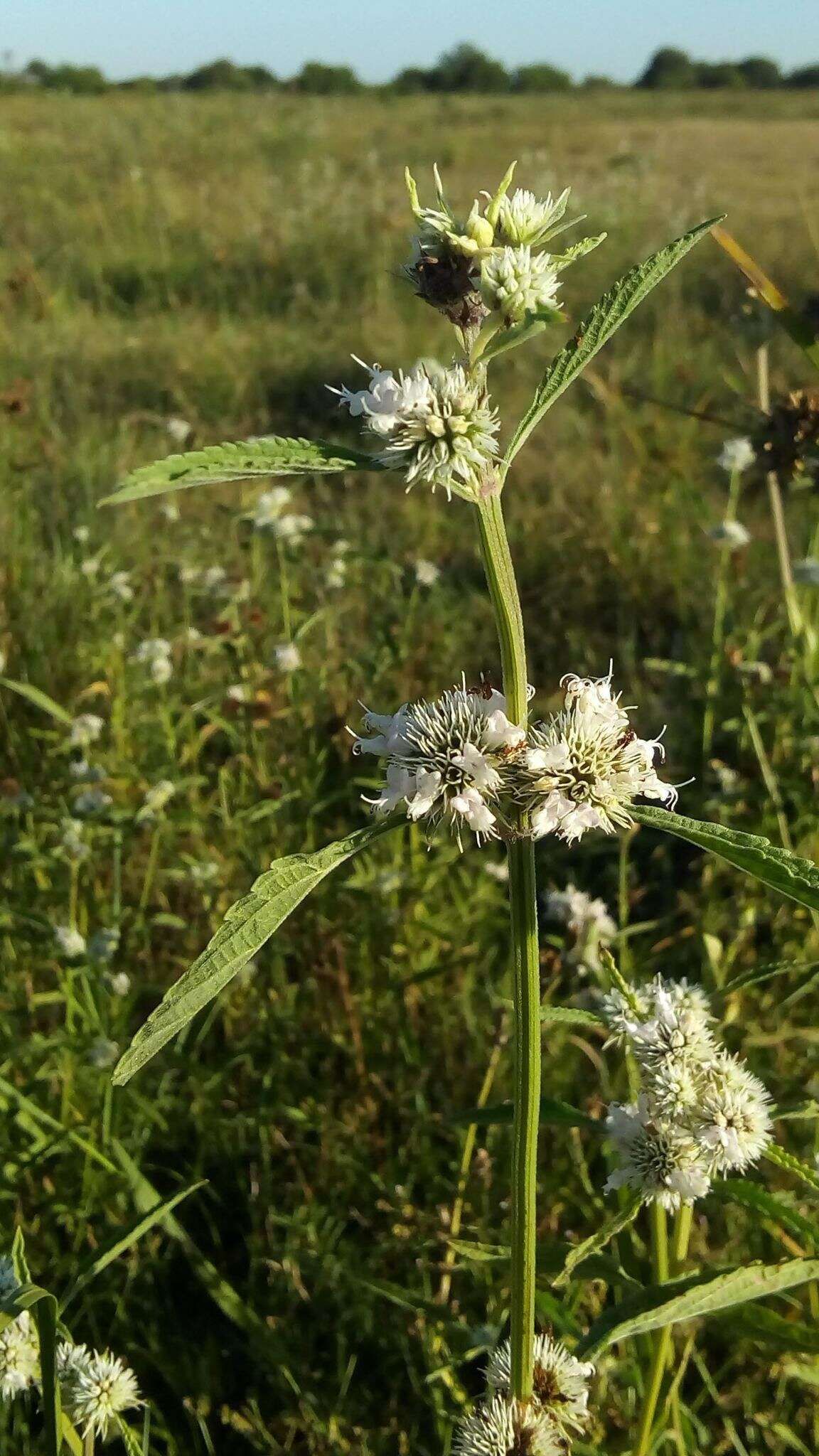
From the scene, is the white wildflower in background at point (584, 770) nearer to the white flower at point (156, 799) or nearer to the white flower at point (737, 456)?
the white flower at point (156, 799)

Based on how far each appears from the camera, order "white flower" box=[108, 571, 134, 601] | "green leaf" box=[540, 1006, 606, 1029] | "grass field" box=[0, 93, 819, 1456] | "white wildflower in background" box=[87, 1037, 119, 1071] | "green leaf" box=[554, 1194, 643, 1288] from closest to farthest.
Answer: "green leaf" box=[554, 1194, 643, 1288] < "green leaf" box=[540, 1006, 606, 1029] < "grass field" box=[0, 93, 819, 1456] < "white wildflower in background" box=[87, 1037, 119, 1071] < "white flower" box=[108, 571, 134, 601]

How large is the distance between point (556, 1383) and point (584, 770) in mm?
509

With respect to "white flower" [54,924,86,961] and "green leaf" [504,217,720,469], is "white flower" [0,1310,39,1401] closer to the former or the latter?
"white flower" [54,924,86,961]

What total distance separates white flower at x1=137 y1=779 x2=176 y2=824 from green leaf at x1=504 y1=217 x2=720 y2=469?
1457 mm

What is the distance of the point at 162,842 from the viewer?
236 centimetres

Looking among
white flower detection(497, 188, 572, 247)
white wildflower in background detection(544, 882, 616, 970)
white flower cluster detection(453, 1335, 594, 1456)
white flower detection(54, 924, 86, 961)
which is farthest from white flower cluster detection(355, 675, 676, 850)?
white flower detection(54, 924, 86, 961)

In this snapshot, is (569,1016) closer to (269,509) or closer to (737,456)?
(269,509)

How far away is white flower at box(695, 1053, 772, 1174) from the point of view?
3.24 ft

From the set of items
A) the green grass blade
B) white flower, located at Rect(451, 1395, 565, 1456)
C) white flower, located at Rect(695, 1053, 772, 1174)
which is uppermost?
white flower, located at Rect(695, 1053, 772, 1174)

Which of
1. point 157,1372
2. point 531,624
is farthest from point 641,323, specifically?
point 157,1372

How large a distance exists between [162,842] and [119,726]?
30cm

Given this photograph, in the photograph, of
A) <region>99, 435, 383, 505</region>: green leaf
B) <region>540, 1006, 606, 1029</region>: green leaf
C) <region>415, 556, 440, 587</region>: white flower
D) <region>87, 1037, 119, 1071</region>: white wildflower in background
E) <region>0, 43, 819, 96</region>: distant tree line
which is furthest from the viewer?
<region>0, 43, 819, 96</region>: distant tree line

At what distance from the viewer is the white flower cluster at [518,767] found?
0.83 meters

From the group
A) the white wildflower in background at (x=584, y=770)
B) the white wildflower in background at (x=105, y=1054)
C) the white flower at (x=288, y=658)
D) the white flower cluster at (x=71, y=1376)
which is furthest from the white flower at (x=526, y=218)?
the white flower at (x=288, y=658)
